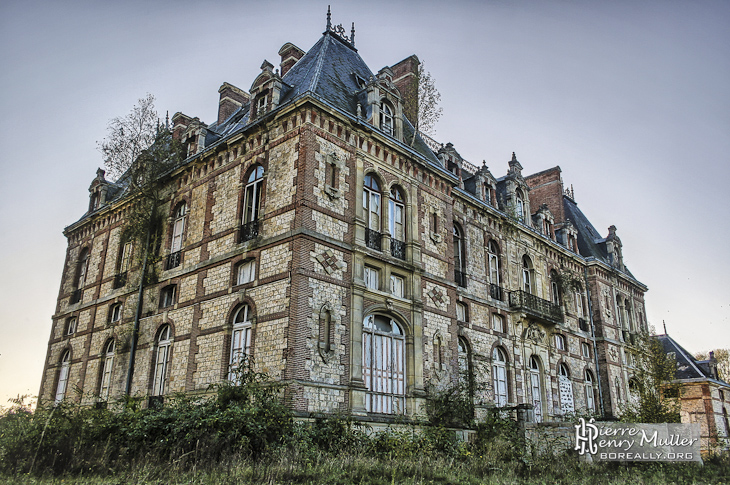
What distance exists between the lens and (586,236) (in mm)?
33250

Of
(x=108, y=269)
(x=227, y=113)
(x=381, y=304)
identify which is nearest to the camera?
(x=381, y=304)

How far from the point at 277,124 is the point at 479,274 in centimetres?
1034

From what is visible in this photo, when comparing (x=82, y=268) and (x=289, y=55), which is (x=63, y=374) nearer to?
(x=82, y=268)

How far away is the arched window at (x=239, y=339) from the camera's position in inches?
631

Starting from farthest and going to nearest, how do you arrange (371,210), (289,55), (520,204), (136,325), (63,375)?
(520,204) → (63,375) → (289,55) → (136,325) → (371,210)

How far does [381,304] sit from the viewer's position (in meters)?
17.3

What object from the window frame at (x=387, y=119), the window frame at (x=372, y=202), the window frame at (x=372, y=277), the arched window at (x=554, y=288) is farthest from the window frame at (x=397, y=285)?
the arched window at (x=554, y=288)

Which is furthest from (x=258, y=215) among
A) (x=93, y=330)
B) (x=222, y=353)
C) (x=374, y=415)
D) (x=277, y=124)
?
(x=93, y=330)

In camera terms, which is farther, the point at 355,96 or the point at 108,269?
the point at 108,269

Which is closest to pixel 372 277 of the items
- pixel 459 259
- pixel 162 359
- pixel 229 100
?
pixel 459 259

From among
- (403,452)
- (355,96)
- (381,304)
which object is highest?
(355,96)

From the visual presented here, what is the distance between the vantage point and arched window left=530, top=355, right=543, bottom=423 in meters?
24.0

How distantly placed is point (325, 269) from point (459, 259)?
824cm

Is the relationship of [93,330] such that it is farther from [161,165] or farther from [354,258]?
[354,258]
